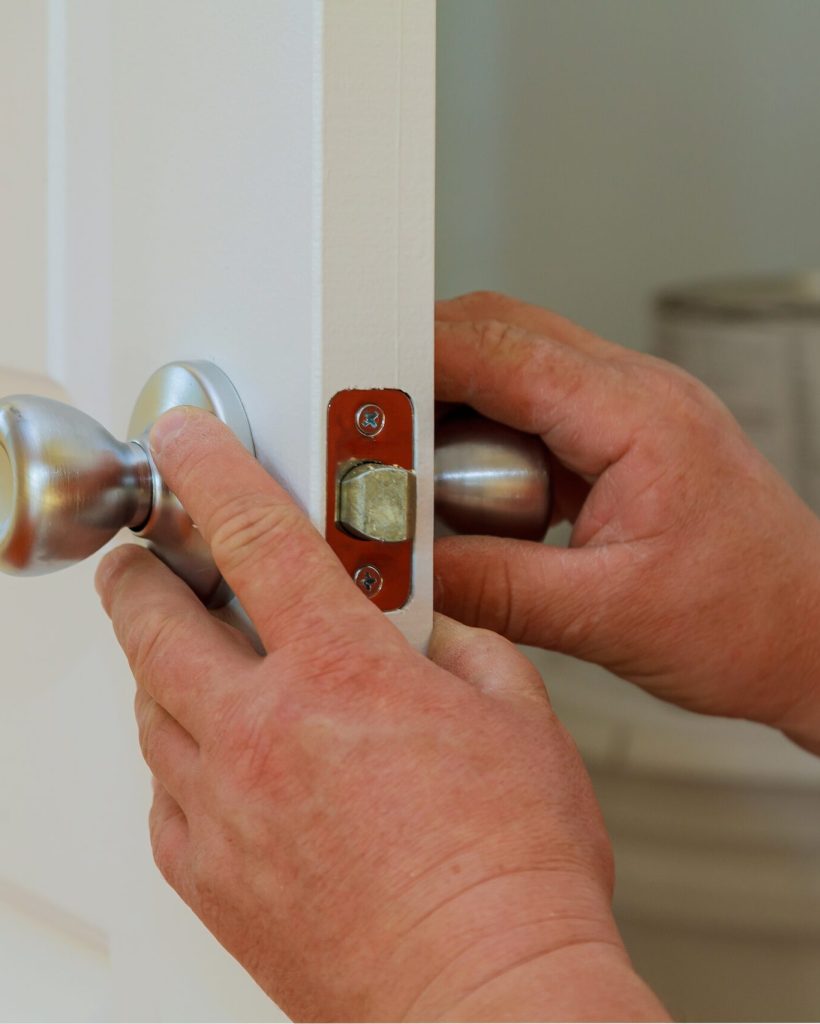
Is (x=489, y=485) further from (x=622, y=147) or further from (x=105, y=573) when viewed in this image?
(x=622, y=147)

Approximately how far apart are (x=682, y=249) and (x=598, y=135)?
15cm

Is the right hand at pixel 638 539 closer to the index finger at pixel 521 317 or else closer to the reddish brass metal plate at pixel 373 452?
the index finger at pixel 521 317

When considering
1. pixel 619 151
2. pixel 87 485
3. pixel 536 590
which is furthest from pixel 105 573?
pixel 619 151

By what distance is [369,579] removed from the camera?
0.29 metres

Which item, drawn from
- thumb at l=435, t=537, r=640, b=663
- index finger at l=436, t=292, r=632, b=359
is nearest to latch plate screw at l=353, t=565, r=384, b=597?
thumb at l=435, t=537, r=640, b=663

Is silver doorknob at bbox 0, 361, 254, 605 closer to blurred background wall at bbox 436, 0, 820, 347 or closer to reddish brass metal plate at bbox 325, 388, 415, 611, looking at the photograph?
reddish brass metal plate at bbox 325, 388, 415, 611

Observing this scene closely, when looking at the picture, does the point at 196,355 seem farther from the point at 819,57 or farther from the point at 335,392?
the point at 819,57

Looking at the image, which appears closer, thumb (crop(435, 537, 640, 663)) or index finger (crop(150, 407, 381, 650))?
index finger (crop(150, 407, 381, 650))

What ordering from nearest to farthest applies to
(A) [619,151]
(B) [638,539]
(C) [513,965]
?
(C) [513,965], (B) [638,539], (A) [619,151]

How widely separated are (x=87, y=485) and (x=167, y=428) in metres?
0.03

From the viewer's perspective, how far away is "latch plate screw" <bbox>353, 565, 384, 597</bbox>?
289mm

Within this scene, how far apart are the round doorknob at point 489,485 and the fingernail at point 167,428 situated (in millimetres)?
112

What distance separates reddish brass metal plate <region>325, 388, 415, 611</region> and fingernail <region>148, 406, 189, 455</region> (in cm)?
5

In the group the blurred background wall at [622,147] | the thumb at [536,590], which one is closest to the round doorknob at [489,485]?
the thumb at [536,590]
